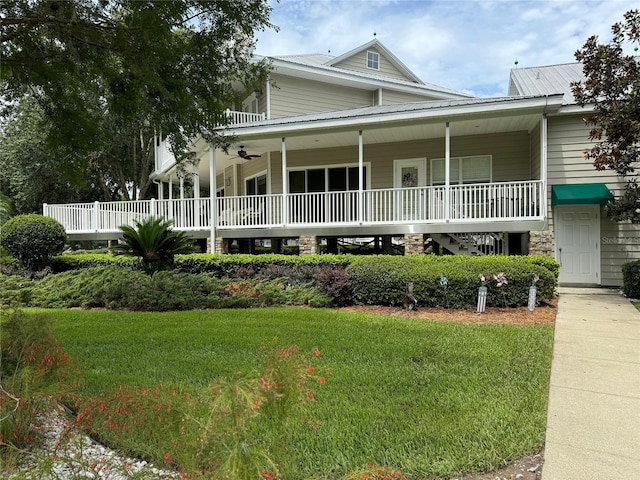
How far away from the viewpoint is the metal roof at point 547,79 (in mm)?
13562

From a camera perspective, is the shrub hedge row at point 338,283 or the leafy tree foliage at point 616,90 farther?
the leafy tree foliage at point 616,90

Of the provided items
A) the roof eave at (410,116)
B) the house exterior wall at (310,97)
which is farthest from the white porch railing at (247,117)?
the roof eave at (410,116)

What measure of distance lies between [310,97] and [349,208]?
7127 mm

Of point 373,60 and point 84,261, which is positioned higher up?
point 373,60

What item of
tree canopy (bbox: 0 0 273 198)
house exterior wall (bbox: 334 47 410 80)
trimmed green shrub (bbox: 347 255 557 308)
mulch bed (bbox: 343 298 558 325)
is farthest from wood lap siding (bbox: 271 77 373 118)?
mulch bed (bbox: 343 298 558 325)

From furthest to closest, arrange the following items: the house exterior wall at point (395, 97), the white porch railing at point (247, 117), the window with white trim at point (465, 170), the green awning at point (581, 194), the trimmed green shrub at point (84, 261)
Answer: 1. the house exterior wall at point (395, 97)
2. the white porch railing at point (247, 117)
3. the window with white trim at point (465, 170)
4. the trimmed green shrub at point (84, 261)
5. the green awning at point (581, 194)

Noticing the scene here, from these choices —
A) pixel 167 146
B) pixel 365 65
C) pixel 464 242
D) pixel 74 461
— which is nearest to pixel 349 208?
pixel 464 242

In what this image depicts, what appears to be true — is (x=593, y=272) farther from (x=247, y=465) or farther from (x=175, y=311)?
(x=247, y=465)

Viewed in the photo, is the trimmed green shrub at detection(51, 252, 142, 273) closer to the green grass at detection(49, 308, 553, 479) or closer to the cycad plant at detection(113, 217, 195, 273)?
the cycad plant at detection(113, 217, 195, 273)

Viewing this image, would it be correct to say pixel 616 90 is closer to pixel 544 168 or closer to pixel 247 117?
pixel 544 168

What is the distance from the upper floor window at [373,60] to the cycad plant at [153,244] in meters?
13.1

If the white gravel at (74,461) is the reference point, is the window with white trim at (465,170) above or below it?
above

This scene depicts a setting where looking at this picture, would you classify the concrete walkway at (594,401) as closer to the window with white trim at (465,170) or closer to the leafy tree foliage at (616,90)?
the leafy tree foliage at (616,90)

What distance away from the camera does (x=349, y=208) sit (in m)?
12.5
